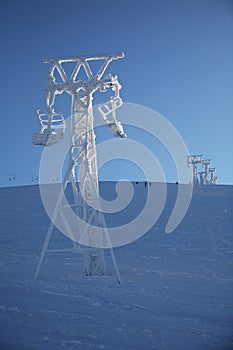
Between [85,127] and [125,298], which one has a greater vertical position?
[85,127]

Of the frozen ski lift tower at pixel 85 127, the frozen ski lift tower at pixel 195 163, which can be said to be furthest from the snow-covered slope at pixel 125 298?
the frozen ski lift tower at pixel 195 163

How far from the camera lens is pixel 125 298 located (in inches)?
279

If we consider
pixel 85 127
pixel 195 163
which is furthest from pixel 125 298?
pixel 195 163

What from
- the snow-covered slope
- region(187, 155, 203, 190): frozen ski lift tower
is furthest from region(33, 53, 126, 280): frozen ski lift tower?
region(187, 155, 203, 190): frozen ski lift tower

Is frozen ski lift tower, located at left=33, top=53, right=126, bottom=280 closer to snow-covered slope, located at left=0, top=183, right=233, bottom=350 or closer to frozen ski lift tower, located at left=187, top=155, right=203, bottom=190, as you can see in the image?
snow-covered slope, located at left=0, top=183, right=233, bottom=350

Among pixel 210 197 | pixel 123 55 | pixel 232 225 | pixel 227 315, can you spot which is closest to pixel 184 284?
pixel 227 315

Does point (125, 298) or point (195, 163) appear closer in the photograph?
point (125, 298)

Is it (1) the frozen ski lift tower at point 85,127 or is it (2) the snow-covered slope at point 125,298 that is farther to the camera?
(1) the frozen ski lift tower at point 85,127

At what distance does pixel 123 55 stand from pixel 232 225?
12.9 m

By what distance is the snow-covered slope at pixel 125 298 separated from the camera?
5.21 meters

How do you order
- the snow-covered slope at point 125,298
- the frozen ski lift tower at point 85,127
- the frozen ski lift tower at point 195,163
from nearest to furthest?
the snow-covered slope at point 125,298 → the frozen ski lift tower at point 85,127 → the frozen ski lift tower at point 195,163

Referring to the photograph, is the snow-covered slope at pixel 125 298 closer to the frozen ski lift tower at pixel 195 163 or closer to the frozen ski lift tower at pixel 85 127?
the frozen ski lift tower at pixel 85 127

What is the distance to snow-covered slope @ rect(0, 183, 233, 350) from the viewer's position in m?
5.21

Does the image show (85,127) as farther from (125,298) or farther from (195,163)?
(195,163)
